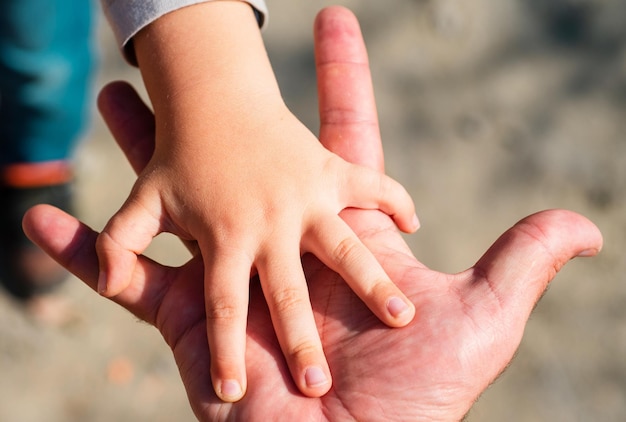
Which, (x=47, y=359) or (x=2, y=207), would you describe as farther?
(x=2, y=207)

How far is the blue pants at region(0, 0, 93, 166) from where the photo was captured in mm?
1538

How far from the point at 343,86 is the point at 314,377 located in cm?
57

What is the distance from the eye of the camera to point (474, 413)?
1.81 m

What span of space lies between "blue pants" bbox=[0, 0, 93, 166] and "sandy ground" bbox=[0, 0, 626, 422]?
25cm

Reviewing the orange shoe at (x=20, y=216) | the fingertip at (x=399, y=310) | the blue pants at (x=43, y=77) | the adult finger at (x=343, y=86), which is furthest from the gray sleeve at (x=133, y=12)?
Answer: the orange shoe at (x=20, y=216)

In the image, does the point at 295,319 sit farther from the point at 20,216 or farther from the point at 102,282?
the point at 20,216

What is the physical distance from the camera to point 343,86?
1.33m

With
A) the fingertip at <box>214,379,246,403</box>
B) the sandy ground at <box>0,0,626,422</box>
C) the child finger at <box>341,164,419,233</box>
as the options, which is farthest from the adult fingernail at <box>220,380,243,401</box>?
the sandy ground at <box>0,0,626,422</box>

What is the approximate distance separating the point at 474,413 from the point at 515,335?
832 millimetres

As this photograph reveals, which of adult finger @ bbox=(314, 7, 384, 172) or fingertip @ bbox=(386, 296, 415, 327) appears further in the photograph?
adult finger @ bbox=(314, 7, 384, 172)

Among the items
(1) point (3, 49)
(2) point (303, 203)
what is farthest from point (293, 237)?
(1) point (3, 49)

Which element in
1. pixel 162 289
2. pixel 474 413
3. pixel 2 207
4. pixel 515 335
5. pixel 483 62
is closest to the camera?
pixel 515 335

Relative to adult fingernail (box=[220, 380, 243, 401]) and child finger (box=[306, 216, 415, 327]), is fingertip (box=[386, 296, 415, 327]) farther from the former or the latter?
adult fingernail (box=[220, 380, 243, 401])

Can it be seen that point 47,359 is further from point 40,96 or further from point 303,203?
point 303,203
